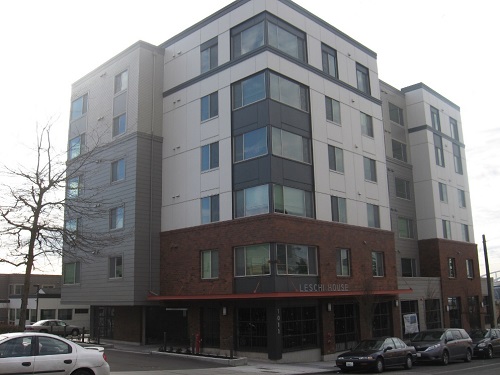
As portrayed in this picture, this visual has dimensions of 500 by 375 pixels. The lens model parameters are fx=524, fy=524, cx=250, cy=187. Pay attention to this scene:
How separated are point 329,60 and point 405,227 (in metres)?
15.5

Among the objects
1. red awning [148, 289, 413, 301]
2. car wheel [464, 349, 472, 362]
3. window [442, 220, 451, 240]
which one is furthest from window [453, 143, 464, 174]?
car wheel [464, 349, 472, 362]

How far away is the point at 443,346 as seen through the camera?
83.1ft

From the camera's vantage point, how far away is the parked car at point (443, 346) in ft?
82.3

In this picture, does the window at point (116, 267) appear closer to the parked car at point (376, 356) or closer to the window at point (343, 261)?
the window at point (343, 261)

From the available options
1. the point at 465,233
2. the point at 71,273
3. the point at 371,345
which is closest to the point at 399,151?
the point at 465,233

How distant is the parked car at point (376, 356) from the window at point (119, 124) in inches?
769

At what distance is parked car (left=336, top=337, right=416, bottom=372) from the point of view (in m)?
21.8

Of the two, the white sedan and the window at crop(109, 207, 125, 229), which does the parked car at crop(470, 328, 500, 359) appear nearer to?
the window at crop(109, 207, 125, 229)

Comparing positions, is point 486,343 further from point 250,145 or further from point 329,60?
point 329,60

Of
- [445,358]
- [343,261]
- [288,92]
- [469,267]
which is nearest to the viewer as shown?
[445,358]

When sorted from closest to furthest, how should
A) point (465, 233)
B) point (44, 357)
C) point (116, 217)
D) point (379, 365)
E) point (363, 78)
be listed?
point (44, 357)
point (379, 365)
point (116, 217)
point (363, 78)
point (465, 233)

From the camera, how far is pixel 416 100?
43000mm

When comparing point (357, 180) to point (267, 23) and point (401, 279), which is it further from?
point (267, 23)

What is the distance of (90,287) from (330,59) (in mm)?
20917
